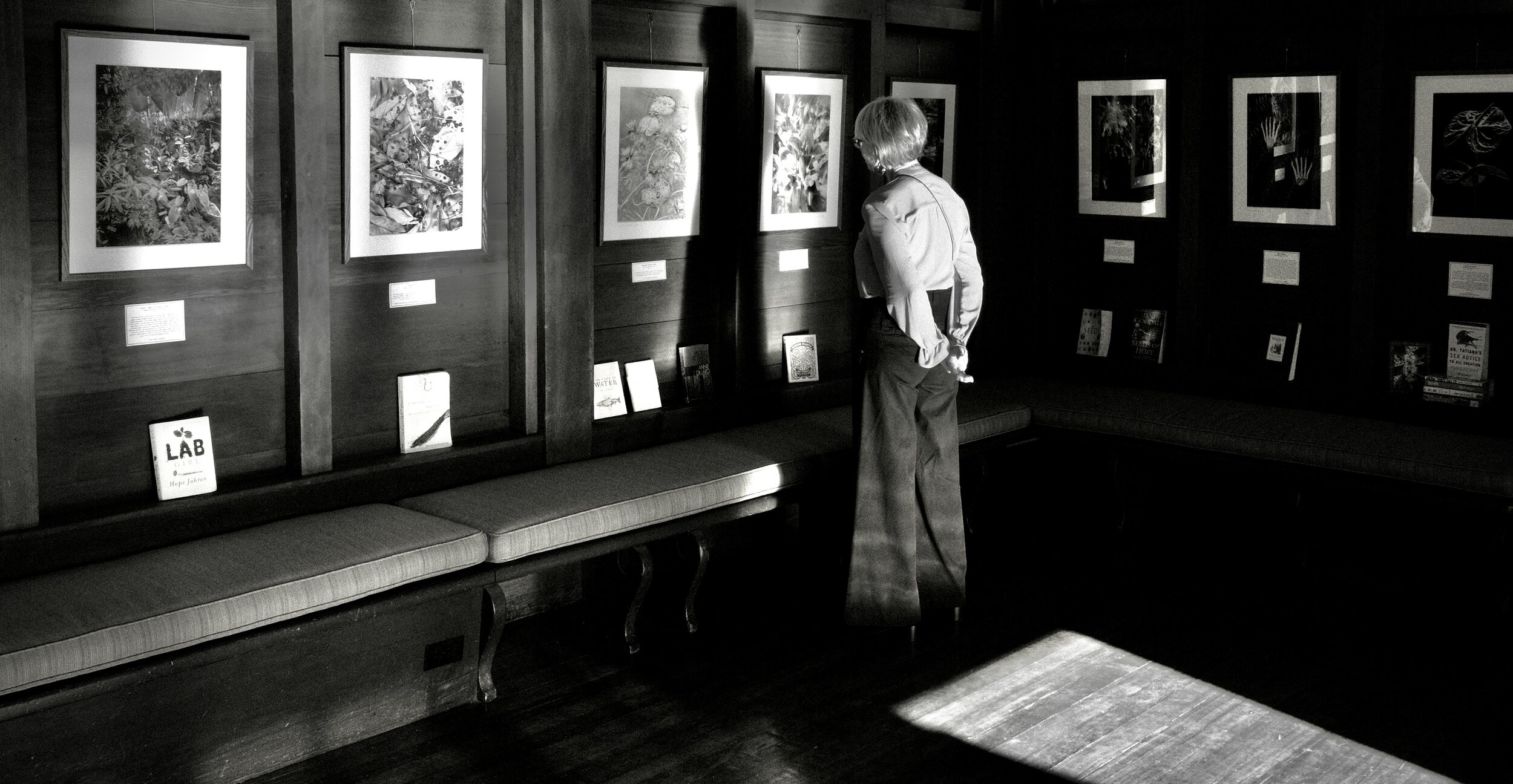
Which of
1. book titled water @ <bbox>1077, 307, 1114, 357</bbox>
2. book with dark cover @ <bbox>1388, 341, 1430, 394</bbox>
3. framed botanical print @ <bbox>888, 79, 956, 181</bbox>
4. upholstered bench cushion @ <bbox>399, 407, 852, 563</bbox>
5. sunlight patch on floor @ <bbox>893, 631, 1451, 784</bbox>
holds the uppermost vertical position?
framed botanical print @ <bbox>888, 79, 956, 181</bbox>

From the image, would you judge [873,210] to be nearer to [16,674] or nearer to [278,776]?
[278,776]

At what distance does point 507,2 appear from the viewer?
5.26 meters

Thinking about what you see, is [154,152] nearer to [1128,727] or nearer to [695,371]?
[695,371]

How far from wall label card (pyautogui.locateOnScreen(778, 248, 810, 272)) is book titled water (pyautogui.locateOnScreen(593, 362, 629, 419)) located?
105cm

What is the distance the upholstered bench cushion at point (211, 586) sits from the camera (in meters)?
3.65

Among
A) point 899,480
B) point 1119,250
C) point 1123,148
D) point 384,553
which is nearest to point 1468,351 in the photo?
point 1119,250

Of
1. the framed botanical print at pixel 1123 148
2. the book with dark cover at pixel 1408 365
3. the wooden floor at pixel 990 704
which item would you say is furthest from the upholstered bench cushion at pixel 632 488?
the book with dark cover at pixel 1408 365

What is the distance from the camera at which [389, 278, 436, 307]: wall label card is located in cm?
511

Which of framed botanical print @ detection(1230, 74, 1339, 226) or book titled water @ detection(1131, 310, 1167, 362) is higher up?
framed botanical print @ detection(1230, 74, 1339, 226)

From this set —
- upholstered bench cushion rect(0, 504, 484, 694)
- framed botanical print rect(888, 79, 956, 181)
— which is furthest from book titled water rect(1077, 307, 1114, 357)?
upholstered bench cushion rect(0, 504, 484, 694)

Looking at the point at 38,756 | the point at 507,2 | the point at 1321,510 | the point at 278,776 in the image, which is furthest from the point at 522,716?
the point at 1321,510

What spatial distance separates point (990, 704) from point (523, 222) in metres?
2.53

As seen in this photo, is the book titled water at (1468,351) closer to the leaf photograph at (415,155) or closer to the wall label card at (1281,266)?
the wall label card at (1281,266)

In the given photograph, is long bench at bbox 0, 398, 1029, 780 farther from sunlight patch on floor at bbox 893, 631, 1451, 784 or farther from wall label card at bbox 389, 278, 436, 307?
sunlight patch on floor at bbox 893, 631, 1451, 784
